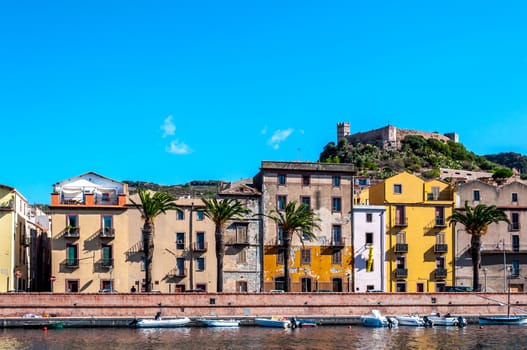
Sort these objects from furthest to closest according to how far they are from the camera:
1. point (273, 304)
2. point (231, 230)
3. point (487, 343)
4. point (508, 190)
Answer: point (508, 190) < point (231, 230) < point (273, 304) < point (487, 343)

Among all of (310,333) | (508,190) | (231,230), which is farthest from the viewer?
(508,190)

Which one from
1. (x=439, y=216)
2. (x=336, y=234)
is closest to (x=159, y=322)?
(x=336, y=234)

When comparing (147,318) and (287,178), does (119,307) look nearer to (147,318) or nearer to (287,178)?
(147,318)

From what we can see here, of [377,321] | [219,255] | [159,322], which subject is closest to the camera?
[159,322]

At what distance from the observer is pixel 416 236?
8869 centimetres

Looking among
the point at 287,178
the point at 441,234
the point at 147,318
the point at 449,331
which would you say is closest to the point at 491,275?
the point at 441,234

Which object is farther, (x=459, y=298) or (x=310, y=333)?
(x=459, y=298)

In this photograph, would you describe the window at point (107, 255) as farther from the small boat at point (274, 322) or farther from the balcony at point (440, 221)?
the balcony at point (440, 221)

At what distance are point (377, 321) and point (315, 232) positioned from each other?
13880 millimetres

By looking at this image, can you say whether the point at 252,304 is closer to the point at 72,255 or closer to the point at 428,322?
the point at 428,322

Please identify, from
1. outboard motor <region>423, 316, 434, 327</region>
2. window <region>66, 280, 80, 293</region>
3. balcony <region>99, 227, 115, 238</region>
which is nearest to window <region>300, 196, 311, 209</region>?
outboard motor <region>423, 316, 434, 327</region>

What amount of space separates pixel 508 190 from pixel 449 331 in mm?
24789

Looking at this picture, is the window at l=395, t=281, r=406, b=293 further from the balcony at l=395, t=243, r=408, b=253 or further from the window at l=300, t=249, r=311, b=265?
the window at l=300, t=249, r=311, b=265

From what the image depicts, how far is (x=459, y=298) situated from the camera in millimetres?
81250
